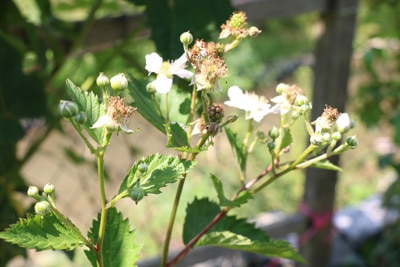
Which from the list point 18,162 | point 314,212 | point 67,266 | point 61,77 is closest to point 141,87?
point 18,162

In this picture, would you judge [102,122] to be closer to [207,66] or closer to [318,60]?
[207,66]

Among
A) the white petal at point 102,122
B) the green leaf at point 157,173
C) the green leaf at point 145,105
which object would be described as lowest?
the green leaf at point 157,173

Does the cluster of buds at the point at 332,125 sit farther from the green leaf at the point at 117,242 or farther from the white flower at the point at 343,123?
the green leaf at the point at 117,242

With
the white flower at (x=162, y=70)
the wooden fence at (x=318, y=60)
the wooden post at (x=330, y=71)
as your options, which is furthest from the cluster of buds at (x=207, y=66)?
the wooden post at (x=330, y=71)

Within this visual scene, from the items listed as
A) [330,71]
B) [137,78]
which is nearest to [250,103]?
[137,78]

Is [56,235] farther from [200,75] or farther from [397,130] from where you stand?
[397,130]

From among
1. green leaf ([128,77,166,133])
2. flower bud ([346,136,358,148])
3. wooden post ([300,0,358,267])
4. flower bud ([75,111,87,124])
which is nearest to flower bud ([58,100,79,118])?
flower bud ([75,111,87,124])

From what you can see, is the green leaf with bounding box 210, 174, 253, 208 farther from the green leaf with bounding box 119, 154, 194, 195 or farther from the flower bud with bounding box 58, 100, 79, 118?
the flower bud with bounding box 58, 100, 79, 118
